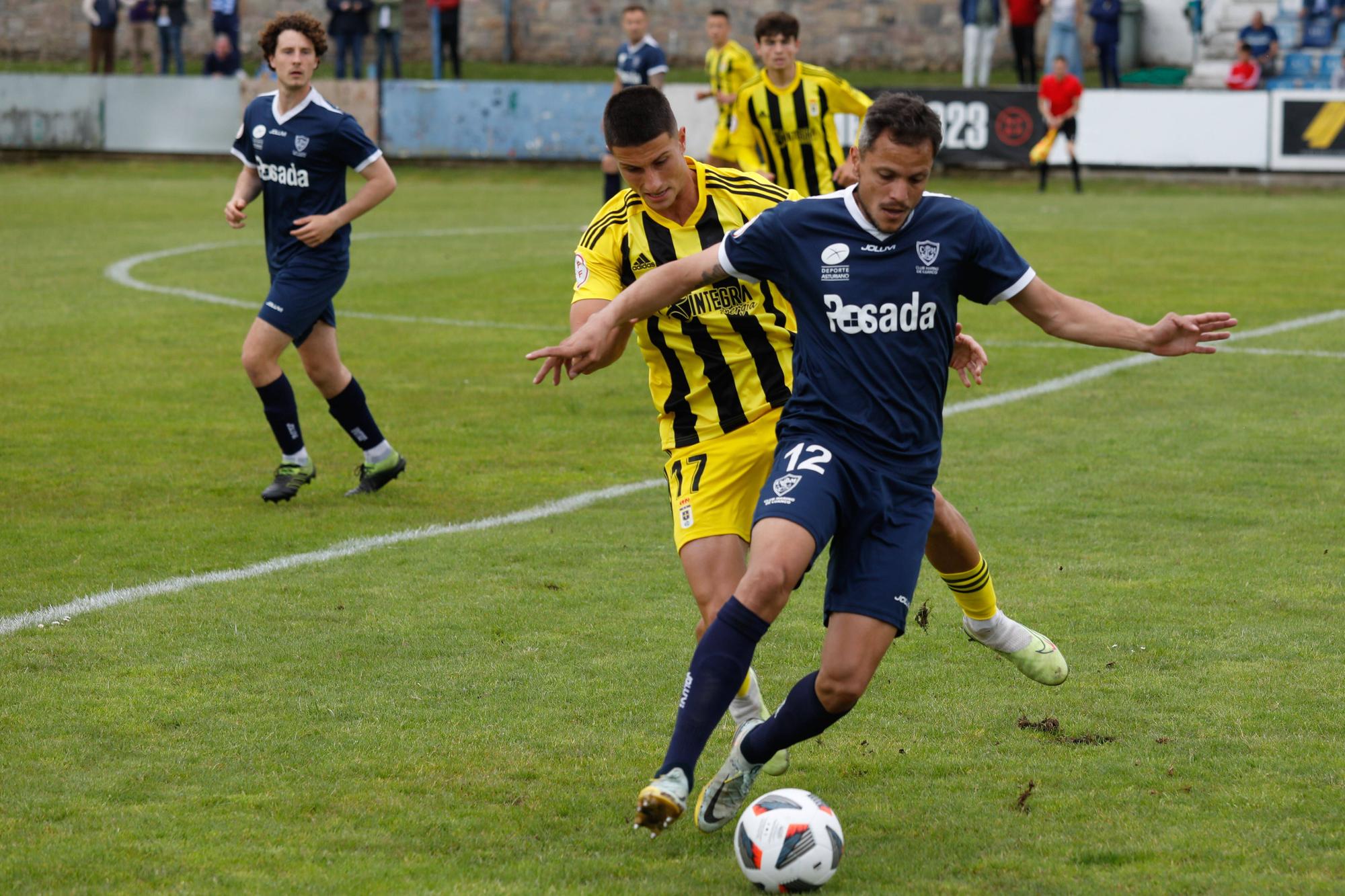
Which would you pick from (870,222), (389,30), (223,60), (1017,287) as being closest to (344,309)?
(870,222)

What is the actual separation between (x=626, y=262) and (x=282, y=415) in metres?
3.58

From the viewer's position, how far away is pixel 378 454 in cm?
834

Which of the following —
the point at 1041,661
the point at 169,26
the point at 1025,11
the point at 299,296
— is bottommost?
the point at 1041,661

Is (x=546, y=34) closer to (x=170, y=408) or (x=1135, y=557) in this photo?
(x=170, y=408)

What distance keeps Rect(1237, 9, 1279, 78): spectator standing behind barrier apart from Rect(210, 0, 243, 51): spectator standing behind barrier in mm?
18627

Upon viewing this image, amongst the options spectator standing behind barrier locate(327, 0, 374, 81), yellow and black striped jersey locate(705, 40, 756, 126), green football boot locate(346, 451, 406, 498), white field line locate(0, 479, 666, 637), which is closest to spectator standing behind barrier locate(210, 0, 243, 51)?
spectator standing behind barrier locate(327, 0, 374, 81)

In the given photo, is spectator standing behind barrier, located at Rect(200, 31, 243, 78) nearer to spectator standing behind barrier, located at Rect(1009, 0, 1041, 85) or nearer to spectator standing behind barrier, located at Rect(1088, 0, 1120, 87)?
spectator standing behind barrier, located at Rect(1009, 0, 1041, 85)

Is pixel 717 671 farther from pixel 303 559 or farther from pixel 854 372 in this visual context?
pixel 303 559

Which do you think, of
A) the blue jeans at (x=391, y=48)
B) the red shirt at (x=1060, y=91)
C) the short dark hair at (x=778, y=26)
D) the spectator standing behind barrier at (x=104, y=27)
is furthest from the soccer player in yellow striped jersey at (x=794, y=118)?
the spectator standing behind barrier at (x=104, y=27)

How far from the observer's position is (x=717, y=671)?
13.7 feet

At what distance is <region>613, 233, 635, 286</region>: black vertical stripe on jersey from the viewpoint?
5.11 meters

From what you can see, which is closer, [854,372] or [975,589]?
[854,372]

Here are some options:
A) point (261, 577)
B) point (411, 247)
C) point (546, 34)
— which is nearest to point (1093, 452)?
point (261, 577)

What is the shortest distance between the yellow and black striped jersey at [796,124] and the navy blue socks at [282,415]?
5455 mm
